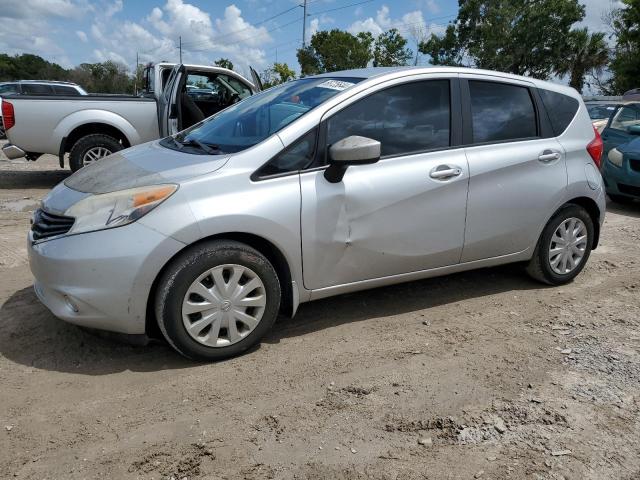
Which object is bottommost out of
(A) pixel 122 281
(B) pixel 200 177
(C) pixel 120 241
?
(A) pixel 122 281

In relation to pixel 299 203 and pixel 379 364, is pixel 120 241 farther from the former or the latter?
pixel 379 364

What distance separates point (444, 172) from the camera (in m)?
3.80

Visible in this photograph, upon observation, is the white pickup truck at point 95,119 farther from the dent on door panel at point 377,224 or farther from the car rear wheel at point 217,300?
the car rear wheel at point 217,300

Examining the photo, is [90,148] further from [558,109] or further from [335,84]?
[558,109]

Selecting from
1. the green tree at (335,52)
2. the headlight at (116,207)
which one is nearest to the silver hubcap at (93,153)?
the headlight at (116,207)

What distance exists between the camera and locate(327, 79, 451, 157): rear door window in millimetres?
3598

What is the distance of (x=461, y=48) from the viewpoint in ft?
128

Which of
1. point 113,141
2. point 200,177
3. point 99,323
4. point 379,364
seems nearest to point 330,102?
point 200,177

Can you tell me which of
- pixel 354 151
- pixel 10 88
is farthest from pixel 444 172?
pixel 10 88

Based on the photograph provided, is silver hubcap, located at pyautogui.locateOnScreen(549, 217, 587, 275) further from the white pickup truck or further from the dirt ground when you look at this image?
the white pickup truck

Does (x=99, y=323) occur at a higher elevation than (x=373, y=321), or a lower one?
higher

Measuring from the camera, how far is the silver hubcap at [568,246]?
4512 millimetres

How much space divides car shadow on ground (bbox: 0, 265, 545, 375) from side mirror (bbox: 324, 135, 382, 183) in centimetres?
111

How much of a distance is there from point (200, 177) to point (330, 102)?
0.99 metres
